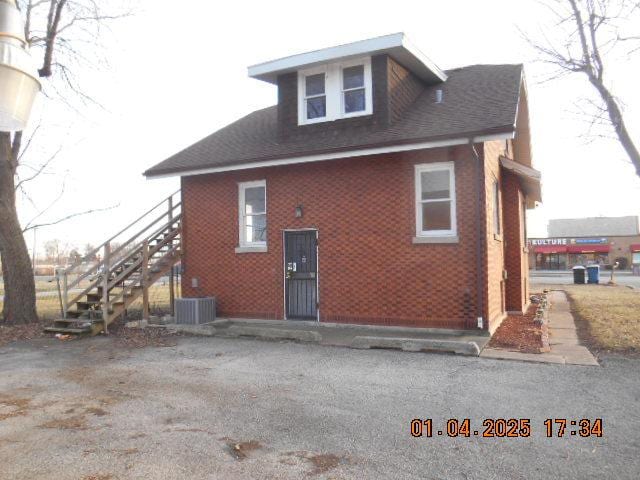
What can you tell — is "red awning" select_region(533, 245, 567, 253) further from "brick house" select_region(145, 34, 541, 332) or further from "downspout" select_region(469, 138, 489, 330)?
"downspout" select_region(469, 138, 489, 330)

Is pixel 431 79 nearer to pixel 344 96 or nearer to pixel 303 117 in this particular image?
pixel 344 96

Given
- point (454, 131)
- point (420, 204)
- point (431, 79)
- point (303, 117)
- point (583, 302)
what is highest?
point (431, 79)

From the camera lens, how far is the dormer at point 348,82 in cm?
1159

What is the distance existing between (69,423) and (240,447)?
6.85ft

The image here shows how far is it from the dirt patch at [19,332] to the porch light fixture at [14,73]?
11.0m

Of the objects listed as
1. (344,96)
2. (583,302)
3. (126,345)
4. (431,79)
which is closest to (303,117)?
(344,96)

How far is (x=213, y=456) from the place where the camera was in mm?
4336

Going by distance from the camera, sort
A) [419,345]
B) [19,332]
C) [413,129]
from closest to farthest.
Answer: [419,345]
[413,129]
[19,332]

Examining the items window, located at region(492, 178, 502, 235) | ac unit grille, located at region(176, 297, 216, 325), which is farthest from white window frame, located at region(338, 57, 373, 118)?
ac unit grille, located at region(176, 297, 216, 325)

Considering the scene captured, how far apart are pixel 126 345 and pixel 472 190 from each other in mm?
7559

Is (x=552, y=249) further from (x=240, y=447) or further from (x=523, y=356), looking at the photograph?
(x=240, y=447)

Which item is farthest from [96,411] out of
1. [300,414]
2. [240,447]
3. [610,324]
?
[610,324]

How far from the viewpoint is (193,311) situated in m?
11.9

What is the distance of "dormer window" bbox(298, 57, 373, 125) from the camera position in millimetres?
12016
